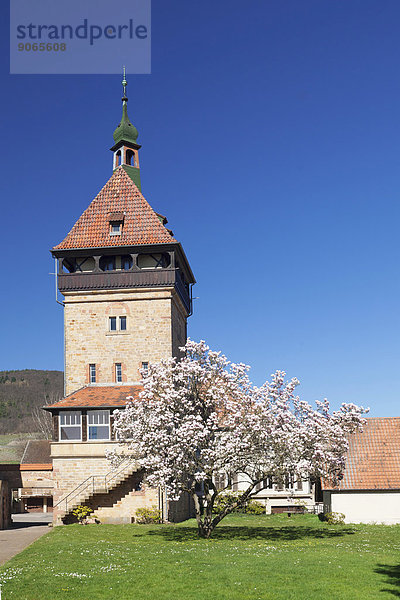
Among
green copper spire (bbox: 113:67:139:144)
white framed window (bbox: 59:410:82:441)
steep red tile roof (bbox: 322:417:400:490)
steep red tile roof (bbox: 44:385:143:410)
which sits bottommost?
A: steep red tile roof (bbox: 322:417:400:490)

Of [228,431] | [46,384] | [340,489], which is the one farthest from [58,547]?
[46,384]

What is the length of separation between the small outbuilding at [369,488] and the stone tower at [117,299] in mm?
12999

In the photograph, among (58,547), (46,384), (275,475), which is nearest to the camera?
(58,547)

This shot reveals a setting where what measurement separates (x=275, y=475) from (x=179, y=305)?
20.9 metres

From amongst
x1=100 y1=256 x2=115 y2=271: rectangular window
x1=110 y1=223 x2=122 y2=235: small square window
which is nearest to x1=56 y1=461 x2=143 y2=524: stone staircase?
x1=100 y1=256 x2=115 y2=271: rectangular window

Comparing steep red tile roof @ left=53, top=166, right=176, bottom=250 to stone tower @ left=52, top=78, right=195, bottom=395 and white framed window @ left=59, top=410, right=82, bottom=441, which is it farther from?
white framed window @ left=59, top=410, right=82, bottom=441

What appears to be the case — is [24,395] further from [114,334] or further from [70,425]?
[70,425]

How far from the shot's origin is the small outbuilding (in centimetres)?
3516

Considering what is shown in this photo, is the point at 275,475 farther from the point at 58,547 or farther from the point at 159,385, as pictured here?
the point at 58,547

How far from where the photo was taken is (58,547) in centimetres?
2570

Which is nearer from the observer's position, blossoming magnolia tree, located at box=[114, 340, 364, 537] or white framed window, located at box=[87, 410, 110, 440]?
blossoming magnolia tree, located at box=[114, 340, 364, 537]

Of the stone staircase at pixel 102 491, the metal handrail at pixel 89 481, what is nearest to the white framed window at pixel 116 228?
the metal handrail at pixel 89 481

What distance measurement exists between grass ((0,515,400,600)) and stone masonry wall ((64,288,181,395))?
13.3 m

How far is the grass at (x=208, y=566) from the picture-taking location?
16422 millimetres
